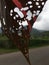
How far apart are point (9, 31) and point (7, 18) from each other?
0.78ft

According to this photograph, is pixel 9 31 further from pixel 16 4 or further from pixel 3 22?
pixel 16 4

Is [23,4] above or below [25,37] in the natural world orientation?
above

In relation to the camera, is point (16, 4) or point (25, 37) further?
point (25, 37)

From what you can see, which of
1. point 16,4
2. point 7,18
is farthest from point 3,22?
point 16,4

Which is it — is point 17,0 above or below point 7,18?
above

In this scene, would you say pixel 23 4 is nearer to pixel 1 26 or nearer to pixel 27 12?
pixel 27 12

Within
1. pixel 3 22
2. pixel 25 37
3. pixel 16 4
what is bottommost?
pixel 25 37

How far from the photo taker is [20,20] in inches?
207

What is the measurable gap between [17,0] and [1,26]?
1.91ft

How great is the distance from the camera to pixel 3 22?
16.8 feet

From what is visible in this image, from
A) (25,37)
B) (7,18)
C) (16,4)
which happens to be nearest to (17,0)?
(16,4)

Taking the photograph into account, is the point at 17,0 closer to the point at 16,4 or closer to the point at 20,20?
the point at 16,4

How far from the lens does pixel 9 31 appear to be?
5.20 metres

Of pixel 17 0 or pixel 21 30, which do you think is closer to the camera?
pixel 17 0
